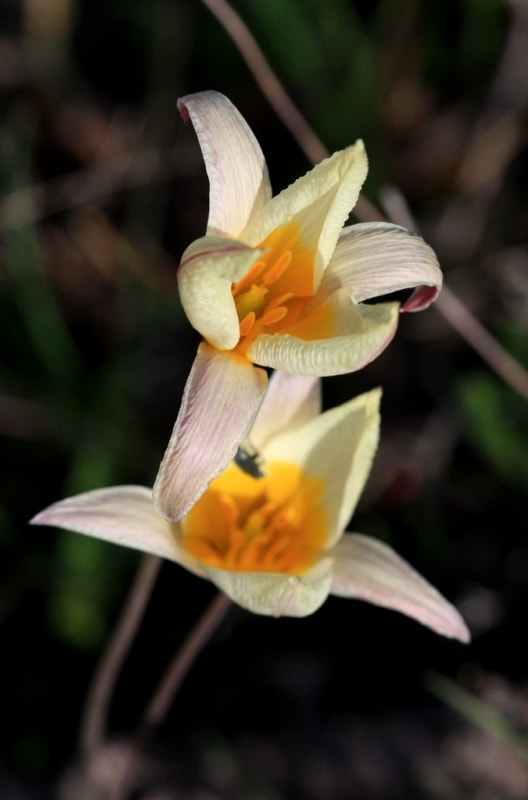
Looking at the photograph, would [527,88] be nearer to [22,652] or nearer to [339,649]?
[339,649]

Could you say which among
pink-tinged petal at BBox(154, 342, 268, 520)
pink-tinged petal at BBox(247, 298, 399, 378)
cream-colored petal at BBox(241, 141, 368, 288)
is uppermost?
cream-colored petal at BBox(241, 141, 368, 288)

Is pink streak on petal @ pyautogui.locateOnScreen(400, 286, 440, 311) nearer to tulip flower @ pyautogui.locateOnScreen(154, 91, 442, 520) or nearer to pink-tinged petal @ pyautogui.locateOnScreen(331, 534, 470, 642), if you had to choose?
tulip flower @ pyautogui.locateOnScreen(154, 91, 442, 520)

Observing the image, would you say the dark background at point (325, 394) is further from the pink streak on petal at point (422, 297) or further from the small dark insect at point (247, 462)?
the pink streak on petal at point (422, 297)

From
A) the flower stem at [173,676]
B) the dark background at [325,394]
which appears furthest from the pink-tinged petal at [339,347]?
the dark background at [325,394]

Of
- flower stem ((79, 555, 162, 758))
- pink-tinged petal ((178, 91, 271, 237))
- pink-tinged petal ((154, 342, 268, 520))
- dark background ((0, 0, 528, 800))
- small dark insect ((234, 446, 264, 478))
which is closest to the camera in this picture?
pink-tinged petal ((154, 342, 268, 520))

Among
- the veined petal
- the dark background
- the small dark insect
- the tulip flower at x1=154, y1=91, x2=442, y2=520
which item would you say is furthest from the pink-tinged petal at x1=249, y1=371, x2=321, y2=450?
the dark background

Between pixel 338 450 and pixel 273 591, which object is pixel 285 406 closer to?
pixel 338 450

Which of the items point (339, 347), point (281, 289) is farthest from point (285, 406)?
point (339, 347)
